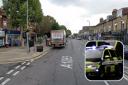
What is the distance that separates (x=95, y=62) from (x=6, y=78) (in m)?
16.5

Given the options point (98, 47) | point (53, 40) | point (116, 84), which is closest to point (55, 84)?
point (116, 84)

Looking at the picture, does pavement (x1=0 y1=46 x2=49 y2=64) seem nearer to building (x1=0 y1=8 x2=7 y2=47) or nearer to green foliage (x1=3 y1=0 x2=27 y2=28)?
green foliage (x1=3 y1=0 x2=27 y2=28)

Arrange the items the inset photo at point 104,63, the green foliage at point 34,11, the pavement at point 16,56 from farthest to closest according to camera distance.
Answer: the green foliage at point 34,11
the pavement at point 16,56
the inset photo at point 104,63

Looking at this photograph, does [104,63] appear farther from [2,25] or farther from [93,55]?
[2,25]

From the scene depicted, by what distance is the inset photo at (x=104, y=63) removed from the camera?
199cm

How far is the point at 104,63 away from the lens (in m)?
2.01

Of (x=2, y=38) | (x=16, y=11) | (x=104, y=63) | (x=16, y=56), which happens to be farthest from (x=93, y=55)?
(x=2, y=38)

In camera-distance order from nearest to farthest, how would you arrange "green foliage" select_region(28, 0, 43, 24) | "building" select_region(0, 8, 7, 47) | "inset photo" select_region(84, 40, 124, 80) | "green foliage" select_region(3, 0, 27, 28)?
"inset photo" select_region(84, 40, 124, 80)
"green foliage" select_region(3, 0, 27, 28)
"green foliage" select_region(28, 0, 43, 24)
"building" select_region(0, 8, 7, 47)

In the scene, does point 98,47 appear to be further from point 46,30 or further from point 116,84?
point 46,30

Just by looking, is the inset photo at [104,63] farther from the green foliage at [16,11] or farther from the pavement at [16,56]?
the green foliage at [16,11]

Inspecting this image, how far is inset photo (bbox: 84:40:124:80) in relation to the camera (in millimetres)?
Result: 1985

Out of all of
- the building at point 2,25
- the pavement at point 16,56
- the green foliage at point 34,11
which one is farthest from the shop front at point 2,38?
the pavement at point 16,56

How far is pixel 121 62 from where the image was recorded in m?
2.03

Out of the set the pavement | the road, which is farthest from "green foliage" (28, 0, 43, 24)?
the road
